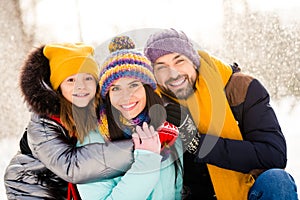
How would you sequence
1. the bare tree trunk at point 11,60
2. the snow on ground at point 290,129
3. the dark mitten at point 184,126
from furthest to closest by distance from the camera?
the bare tree trunk at point 11,60, the snow on ground at point 290,129, the dark mitten at point 184,126

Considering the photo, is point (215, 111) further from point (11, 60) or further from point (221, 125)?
point (11, 60)

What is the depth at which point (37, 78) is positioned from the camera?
1.28 metres

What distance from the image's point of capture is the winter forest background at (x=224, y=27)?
Result: 2.79 metres

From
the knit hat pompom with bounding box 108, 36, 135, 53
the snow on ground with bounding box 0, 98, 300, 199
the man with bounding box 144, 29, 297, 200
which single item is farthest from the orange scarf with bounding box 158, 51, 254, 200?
the snow on ground with bounding box 0, 98, 300, 199

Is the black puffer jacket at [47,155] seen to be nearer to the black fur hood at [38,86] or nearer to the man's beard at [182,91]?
the black fur hood at [38,86]

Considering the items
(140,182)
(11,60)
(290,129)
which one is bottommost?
(290,129)

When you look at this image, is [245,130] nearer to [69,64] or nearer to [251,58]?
[69,64]

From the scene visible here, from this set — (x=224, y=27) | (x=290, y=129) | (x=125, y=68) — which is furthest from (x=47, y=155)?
(x=224, y=27)

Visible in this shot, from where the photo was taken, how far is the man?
1.18 m

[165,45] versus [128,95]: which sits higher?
[165,45]

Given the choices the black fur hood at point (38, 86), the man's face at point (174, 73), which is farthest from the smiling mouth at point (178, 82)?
the black fur hood at point (38, 86)

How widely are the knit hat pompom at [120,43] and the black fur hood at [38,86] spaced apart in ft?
0.81

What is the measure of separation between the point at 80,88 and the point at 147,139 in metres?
0.27

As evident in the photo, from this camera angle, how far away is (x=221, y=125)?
1262 mm
